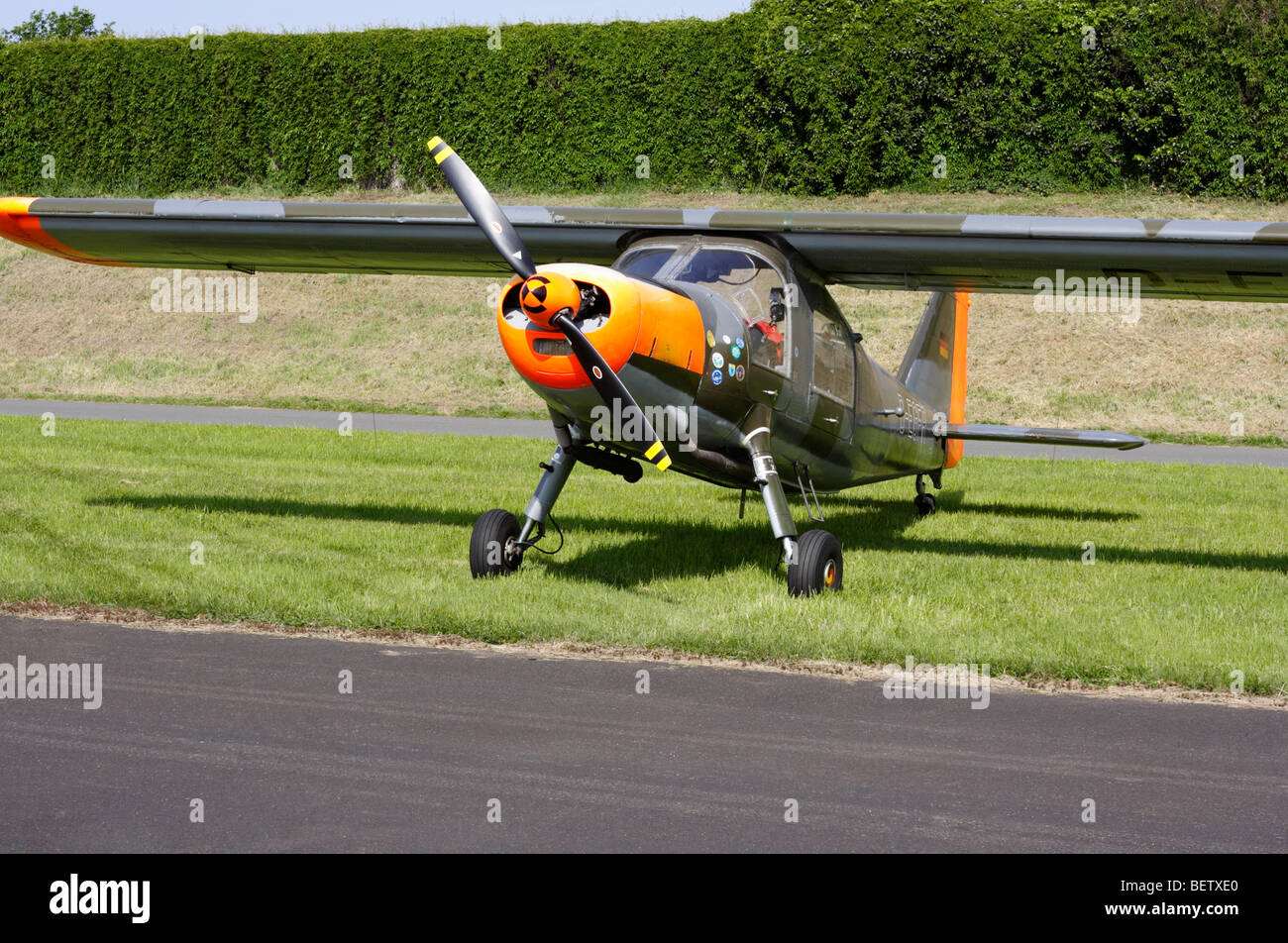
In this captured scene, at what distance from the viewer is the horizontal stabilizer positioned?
40.8 feet

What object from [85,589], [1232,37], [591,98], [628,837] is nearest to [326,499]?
[85,589]

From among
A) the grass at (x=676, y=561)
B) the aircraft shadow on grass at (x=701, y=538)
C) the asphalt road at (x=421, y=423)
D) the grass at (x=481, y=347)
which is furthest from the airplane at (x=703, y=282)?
the grass at (x=481, y=347)

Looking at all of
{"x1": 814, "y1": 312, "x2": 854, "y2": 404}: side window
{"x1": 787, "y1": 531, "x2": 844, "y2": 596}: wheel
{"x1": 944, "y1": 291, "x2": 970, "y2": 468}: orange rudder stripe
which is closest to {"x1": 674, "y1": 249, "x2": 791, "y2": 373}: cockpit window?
{"x1": 814, "y1": 312, "x2": 854, "y2": 404}: side window

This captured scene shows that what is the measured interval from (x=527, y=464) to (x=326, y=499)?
4.15m

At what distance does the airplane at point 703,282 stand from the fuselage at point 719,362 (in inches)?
0.7

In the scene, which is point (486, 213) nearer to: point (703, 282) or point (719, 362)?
point (703, 282)

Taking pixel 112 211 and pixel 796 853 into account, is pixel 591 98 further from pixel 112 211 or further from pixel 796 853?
pixel 796 853

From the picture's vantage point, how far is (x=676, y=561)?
11055mm

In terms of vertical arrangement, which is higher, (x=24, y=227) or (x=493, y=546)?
(x=24, y=227)

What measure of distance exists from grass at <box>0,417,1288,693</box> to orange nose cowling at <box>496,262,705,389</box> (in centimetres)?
162

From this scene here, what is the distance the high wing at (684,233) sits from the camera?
10.4m

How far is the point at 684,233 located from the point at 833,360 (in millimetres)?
1745

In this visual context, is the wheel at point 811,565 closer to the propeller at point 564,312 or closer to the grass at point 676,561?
the grass at point 676,561

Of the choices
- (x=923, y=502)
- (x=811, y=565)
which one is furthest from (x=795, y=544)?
(x=923, y=502)
